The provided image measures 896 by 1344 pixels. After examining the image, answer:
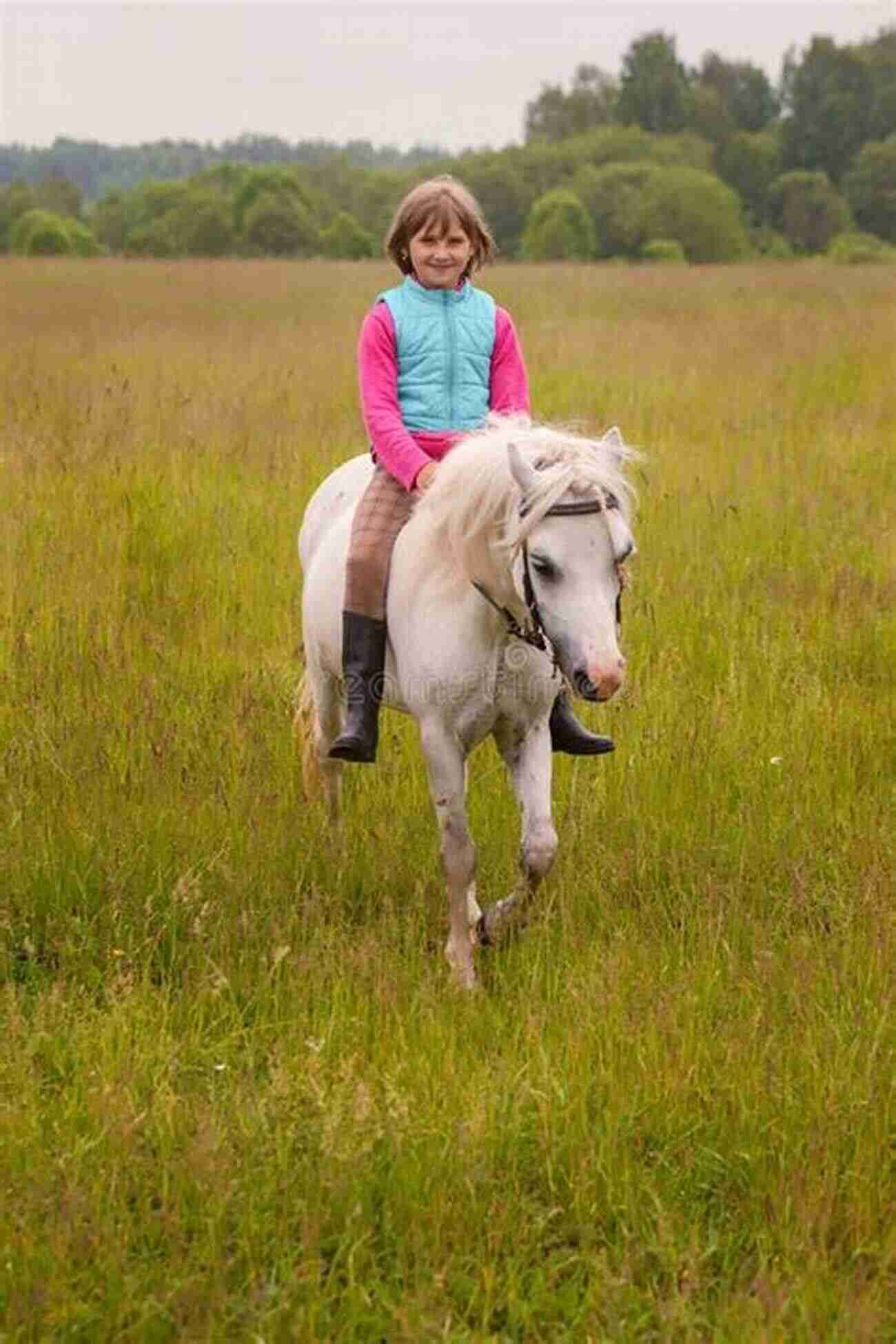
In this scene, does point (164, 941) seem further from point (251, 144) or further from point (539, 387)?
point (251, 144)

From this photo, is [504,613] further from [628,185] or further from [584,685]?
[628,185]

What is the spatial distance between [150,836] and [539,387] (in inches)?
311

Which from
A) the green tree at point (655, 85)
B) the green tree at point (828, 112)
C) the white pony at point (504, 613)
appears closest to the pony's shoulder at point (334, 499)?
the white pony at point (504, 613)

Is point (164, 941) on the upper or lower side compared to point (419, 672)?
lower

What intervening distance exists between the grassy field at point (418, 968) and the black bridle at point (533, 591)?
791mm

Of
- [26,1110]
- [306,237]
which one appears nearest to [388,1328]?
[26,1110]

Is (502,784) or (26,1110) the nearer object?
(26,1110)

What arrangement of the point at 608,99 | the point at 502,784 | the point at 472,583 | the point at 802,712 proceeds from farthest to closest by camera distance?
the point at 608,99 < the point at 802,712 < the point at 502,784 < the point at 472,583

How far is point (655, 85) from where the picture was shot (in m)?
84.8

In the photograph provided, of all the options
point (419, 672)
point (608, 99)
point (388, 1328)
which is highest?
point (608, 99)

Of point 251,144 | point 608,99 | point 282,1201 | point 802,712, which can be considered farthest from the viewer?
point 251,144

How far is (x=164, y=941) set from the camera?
14.7 feet

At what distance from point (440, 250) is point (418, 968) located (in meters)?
2.02

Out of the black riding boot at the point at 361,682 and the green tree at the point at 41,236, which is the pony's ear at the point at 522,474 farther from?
the green tree at the point at 41,236
